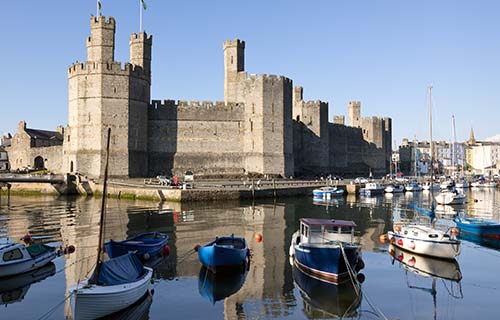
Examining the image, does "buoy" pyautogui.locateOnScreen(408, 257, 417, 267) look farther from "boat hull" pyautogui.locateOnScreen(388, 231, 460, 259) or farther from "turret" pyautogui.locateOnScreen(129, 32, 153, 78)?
"turret" pyautogui.locateOnScreen(129, 32, 153, 78)

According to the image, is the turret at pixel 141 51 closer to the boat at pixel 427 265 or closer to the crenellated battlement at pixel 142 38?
the crenellated battlement at pixel 142 38

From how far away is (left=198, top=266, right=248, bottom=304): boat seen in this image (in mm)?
11141

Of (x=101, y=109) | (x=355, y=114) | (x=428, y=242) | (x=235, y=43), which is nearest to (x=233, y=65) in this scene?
(x=235, y=43)

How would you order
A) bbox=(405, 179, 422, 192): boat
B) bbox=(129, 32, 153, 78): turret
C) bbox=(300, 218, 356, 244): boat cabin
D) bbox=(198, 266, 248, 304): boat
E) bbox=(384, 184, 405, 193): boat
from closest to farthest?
bbox=(198, 266, 248, 304): boat
bbox=(300, 218, 356, 244): boat cabin
bbox=(129, 32, 153, 78): turret
bbox=(384, 184, 405, 193): boat
bbox=(405, 179, 422, 192): boat

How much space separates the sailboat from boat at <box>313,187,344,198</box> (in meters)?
26.8

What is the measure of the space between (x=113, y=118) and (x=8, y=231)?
798 inches

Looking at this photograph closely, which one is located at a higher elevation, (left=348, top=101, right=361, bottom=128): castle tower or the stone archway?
(left=348, top=101, right=361, bottom=128): castle tower

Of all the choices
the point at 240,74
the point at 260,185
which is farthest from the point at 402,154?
the point at 260,185

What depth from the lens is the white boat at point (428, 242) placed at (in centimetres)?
1498

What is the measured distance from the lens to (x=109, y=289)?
933 cm

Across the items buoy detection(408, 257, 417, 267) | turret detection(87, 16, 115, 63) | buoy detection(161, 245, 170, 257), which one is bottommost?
buoy detection(408, 257, 417, 267)

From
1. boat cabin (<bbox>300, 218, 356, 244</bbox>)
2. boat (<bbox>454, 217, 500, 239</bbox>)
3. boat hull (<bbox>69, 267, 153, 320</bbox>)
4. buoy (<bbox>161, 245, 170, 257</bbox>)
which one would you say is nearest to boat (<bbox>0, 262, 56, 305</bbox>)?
boat hull (<bbox>69, 267, 153, 320</bbox>)

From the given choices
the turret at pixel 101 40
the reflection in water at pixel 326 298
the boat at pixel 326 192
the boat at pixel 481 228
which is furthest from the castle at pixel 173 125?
the reflection in water at pixel 326 298

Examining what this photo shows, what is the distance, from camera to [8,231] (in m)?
19.4
